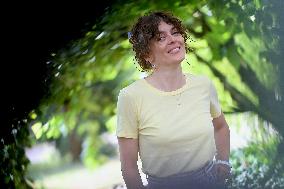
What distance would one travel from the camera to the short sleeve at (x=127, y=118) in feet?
8.55

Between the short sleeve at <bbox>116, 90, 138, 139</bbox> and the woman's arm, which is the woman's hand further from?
the short sleeve at <bbox>116, 90, 138, 139</bbox>

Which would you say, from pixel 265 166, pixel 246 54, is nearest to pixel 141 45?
pixel 246 54

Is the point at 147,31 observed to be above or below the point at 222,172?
above

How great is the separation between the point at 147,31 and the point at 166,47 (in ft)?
0.32

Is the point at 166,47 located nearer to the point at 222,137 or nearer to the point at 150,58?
the point at 150,58

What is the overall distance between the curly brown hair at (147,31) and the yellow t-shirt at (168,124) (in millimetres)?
109

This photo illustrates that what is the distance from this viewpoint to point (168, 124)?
2.62 meters

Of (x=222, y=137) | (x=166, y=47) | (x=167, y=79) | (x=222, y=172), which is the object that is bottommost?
(x=222, y=172)

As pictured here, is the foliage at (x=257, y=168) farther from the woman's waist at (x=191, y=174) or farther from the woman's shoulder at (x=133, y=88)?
the woman's shoulder at (x=133, y=88)

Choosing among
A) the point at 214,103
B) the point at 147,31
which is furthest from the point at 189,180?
the point at 147,31

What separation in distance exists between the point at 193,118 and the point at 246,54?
0.42 meters

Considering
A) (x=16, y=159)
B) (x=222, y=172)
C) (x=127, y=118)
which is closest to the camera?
(x=127, y=118)

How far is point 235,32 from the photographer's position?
9.43 feet

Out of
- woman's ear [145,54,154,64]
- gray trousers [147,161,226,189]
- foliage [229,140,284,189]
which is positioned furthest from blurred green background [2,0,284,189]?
gray trousers [147,161,226,189]
